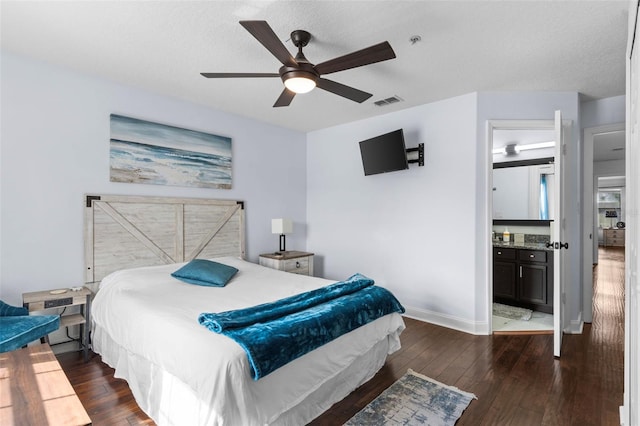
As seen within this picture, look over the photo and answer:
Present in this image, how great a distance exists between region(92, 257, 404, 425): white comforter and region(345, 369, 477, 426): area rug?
31 centimetres

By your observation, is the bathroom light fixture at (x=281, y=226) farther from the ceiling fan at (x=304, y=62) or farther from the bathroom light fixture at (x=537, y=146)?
the bathroom light fixture at (x=537, y=146)

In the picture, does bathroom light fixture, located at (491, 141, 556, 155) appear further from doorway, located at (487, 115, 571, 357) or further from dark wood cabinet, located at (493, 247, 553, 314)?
dark wood cabinet, located at (493, 247, 553, 314)

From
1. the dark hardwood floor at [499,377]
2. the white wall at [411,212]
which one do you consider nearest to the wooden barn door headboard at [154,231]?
the dark hardwood floor at [499,377]

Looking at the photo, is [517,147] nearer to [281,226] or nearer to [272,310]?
[281,226]

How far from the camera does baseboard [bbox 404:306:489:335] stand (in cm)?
353

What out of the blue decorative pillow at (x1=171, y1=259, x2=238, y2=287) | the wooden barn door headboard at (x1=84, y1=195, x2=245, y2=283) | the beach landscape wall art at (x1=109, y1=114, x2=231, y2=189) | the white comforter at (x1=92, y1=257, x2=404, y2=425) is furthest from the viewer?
the beach landscape wall art at (x1=109, y1=114, x2=231, y2=189)

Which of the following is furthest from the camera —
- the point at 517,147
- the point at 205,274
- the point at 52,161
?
the point at 517,147

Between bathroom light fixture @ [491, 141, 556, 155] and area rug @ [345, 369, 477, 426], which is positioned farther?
bathroom light fixture @ [491, 141, 556, 155]

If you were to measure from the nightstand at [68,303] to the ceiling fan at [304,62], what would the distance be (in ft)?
7.17

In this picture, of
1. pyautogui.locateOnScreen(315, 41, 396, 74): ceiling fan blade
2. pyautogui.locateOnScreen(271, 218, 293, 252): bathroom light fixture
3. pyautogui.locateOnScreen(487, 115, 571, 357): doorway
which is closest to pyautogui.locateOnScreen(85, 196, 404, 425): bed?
pyautogui.locateOnScreen(271, 218, 293, 252): bathroom light fixture

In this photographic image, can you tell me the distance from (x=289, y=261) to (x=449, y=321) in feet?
6.95

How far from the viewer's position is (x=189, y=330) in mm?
1851

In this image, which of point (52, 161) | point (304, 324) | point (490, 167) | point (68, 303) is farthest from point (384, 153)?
point (68, 303)

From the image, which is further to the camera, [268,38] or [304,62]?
[304,62]
